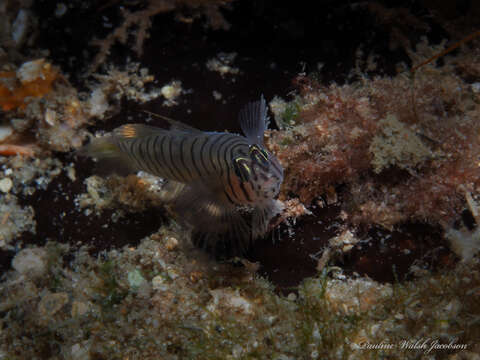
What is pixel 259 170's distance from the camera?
2.86 metres

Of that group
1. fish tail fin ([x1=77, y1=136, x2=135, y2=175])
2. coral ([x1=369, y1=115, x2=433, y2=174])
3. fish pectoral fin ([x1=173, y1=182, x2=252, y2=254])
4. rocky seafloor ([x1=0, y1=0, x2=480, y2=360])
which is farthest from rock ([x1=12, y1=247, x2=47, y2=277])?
coral ([x1=369, y1=115, x2=433, y2=174])

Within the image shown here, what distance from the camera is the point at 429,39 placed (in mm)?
4520

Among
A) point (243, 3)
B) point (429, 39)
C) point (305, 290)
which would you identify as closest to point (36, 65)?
point (243, 3)

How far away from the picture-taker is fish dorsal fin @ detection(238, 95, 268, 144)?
3.29m

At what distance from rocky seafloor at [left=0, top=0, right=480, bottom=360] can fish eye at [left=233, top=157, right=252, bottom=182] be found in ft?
3.07

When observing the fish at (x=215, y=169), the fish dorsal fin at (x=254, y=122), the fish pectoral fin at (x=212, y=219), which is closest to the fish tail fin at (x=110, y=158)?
the fish at (x=215, y=169)

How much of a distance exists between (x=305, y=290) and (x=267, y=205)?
93 cm

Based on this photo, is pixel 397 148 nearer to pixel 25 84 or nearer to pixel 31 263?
pixel 31 263

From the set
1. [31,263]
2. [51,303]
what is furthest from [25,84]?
[51,303]

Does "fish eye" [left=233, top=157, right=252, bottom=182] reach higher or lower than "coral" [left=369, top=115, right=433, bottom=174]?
lower

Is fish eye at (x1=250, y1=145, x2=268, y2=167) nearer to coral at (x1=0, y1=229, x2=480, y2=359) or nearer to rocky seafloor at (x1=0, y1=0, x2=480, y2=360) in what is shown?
rocky seafloor at (x1=0, y1=0, x2=480, y2=360)

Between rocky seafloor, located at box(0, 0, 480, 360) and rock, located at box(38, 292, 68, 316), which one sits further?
rock, located at box(38, 292, 68, 316)

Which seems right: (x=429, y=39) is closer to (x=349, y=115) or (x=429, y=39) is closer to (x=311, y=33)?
(x=311, y=33)

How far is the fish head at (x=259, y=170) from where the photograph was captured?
9.37 feet
